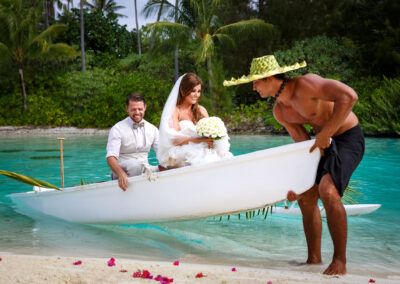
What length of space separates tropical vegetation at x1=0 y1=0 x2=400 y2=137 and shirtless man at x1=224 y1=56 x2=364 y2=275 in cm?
1406

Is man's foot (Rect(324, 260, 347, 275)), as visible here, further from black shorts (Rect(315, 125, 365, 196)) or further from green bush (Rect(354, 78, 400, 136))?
green bush (Rect(354, 78, 400, 136))

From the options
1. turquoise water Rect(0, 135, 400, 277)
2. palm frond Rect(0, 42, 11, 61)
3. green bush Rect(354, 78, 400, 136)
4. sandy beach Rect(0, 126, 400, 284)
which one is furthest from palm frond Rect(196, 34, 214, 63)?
sandy beach Rect(0, 126, 400, 284)

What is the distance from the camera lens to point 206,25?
2000 centimetres

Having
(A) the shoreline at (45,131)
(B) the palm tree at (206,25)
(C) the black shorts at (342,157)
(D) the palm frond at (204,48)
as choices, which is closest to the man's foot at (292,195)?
(C) the black shorts at (342,157)

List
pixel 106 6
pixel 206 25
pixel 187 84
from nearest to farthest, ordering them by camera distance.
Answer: pixel 187 84 → pixel 206 25 → pixel 106 6

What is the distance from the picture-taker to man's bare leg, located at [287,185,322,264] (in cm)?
313

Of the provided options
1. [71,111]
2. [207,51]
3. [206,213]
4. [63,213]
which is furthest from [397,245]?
[71,111]

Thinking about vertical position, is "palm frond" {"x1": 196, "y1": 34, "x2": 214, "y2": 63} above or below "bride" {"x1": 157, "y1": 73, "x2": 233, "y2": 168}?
above

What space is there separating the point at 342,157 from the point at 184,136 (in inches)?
64.8

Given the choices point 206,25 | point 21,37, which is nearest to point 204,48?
point 206,25

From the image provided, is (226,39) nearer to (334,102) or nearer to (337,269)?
(334,102)

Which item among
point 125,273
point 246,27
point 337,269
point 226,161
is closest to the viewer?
point 125,273

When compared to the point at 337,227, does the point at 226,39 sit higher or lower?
higher

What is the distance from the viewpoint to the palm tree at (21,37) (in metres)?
20.7
